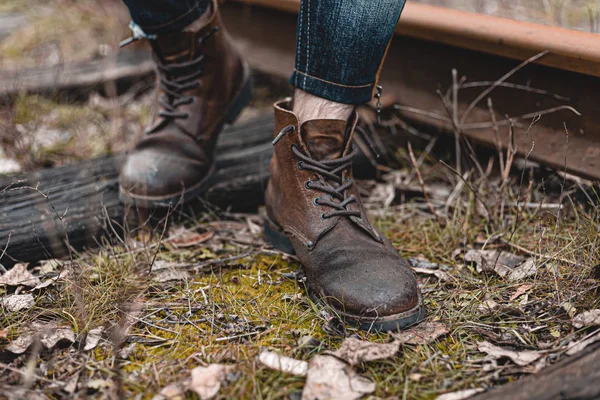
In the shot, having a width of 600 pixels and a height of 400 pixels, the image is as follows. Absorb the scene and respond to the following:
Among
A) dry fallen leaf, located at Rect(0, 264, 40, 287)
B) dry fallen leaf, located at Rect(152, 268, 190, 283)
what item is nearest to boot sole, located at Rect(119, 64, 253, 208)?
dry fallen leaf, located at Rect(152, 268, 190, 283)

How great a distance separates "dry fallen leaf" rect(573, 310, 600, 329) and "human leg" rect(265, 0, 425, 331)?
1.27 feet

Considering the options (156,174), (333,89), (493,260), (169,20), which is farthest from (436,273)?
(169,20)

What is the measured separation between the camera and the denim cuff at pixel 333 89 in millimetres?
1558

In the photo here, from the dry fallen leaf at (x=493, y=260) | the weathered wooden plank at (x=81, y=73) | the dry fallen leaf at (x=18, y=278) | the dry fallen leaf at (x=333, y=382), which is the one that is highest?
the dry fallen leaf at (x=333, y=382)

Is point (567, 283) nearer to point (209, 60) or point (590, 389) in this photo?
point (590, 389)

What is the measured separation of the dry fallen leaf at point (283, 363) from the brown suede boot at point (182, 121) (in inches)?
30.8

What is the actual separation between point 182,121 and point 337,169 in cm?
72

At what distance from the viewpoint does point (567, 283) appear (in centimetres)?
151

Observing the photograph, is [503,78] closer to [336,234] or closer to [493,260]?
[493,260]

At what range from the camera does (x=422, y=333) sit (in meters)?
1.44

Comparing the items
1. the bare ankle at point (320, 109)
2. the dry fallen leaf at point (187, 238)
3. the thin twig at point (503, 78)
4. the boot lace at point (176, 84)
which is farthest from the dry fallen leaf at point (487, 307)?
the boot lace at point (176, 84)

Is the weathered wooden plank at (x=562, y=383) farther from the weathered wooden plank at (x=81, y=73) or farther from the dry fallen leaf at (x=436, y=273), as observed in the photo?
the weathered wooden plank at (x=81, y=73)

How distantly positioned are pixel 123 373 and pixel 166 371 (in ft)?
0.33

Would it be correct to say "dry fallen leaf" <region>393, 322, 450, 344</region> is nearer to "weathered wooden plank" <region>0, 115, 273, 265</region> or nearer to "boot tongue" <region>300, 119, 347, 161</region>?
"boot tongue" <region>300, 119, 347, 161</region>
